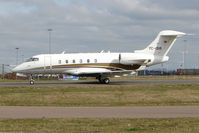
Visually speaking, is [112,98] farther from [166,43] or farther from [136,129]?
[166,43]

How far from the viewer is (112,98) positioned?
72.3 feet

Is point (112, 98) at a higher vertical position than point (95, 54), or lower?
lower

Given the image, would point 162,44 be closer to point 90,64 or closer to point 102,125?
→ point 90,64

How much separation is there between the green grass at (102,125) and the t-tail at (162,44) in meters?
24.6

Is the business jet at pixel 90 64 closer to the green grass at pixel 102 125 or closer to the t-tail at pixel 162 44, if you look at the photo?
the t-tail at pixel 162 44

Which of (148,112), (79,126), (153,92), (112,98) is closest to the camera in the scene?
(79,126)

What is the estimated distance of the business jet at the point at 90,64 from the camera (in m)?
34.6

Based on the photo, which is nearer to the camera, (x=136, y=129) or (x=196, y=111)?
(x=136, y=129)

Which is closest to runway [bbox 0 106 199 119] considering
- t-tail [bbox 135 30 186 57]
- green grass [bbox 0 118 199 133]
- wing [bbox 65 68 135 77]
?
green grass [bbox 0 118 199 133]

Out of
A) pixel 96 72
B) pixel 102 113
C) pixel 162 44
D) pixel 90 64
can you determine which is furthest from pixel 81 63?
pixel 102 113

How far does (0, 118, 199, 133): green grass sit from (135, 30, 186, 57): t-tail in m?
24.6

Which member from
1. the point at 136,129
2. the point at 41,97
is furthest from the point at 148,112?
the point at 41,97

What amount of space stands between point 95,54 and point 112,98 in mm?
14016

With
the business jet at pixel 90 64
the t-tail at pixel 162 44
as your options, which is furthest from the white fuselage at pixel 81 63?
the t-tail at pixel 162 44
